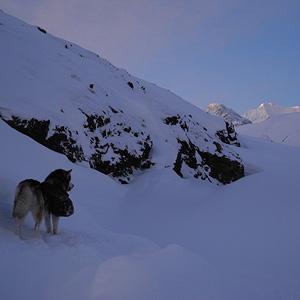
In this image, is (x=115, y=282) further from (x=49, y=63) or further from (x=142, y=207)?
(x=49, y=63)

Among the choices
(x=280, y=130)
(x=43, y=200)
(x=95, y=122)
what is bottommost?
(x=43, y=200)

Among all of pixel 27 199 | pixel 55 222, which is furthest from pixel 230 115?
pixel 27 199

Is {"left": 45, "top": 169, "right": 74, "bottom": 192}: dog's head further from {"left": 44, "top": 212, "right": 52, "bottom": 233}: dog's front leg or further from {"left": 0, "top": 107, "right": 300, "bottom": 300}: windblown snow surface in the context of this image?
{"left": 0, "top": 107, "right": 300, "bottom": 300}: windblown snow surface

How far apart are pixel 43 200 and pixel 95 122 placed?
22.1 feet

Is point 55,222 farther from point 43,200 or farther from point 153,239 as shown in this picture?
point 153,239

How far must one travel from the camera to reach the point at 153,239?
6141 millimetres

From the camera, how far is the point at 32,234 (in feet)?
10.1

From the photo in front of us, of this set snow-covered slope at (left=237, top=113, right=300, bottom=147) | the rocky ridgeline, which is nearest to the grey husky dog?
the rocky ridgeline

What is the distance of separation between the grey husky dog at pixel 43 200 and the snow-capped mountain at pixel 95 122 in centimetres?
443

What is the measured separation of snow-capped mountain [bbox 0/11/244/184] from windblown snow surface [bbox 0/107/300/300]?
Answer: 974 mm

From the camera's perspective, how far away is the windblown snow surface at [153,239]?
2271 mm

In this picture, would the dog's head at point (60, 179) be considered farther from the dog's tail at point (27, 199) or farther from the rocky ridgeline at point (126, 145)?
the rocky ridgeline at point (126, 145)

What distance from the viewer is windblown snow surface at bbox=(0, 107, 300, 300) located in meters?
2.27

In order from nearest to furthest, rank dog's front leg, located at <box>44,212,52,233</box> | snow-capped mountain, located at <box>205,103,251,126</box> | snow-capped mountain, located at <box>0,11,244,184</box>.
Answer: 1. dog's front leg, located at <box>44,212,52,233</box>
2. snow-capped mountain, located at <box>0,11,244,184</box>
3. snow-capped mountain, located at <box>205,103,251,126</box>
